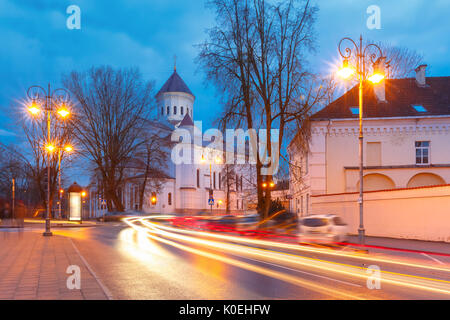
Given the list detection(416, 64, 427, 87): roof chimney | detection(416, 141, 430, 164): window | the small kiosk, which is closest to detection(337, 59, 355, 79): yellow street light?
detection(416, 141, 430, 164): window

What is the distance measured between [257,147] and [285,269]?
16.5m

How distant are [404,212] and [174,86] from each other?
7488 centimetres

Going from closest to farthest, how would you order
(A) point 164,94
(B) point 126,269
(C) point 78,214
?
(B) point 126,269 < (C) point 78,214 < (A) point 164,94

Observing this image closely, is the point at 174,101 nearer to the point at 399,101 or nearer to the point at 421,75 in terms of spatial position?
the point at 421,75

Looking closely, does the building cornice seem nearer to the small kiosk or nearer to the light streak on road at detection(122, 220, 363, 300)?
the light streak on road at detection(122, 220, 363, 300)

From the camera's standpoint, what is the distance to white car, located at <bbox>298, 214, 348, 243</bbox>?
18.0m

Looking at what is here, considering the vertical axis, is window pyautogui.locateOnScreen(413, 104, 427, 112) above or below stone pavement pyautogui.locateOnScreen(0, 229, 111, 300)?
above

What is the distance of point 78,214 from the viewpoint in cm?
4191

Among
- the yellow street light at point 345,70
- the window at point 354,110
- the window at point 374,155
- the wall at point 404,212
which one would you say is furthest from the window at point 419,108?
the yellow street light at point 345,70

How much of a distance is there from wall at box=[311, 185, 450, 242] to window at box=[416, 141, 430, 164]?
818 cm

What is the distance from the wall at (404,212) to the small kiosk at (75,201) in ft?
72.7
